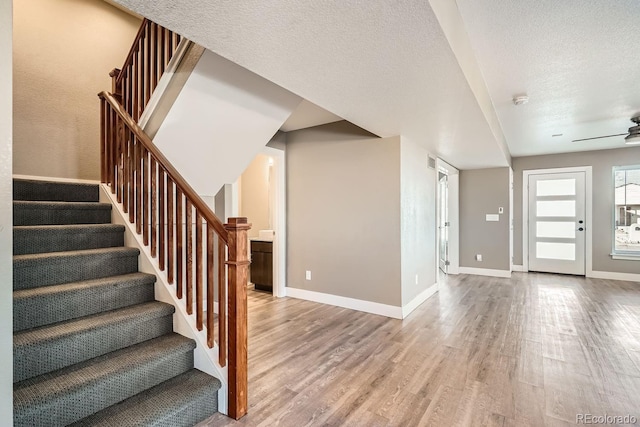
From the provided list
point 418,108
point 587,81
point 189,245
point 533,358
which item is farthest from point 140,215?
point 587,81

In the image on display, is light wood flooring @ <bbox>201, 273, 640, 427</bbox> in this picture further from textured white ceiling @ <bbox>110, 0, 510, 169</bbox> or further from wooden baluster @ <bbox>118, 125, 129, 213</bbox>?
textured white ceiling @ <bbox>110, 0, 510, 169</bbox>

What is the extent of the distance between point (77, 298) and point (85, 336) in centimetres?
29

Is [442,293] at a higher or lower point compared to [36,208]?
lower

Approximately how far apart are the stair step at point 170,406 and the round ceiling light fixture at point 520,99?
12.3ft

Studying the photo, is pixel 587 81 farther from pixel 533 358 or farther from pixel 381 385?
pixel 381 385

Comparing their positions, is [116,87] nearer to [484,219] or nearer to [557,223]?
[484,219]

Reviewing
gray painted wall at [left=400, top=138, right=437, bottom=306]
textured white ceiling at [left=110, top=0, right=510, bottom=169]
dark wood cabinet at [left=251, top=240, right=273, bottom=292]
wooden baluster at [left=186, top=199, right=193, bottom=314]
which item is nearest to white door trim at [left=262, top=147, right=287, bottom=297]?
dark wood cabinet at [left=251, top=240, right=273, bottom=292]

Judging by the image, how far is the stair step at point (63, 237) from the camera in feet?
6.57

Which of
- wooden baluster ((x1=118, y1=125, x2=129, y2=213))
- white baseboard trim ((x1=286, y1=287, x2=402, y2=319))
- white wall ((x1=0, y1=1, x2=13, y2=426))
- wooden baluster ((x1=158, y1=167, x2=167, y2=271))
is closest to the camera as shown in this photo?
white wall ((x1=0, y1=1, x2=13, y2=426))

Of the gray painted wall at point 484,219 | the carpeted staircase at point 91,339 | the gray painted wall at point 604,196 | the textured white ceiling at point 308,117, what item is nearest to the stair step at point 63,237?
the carpeted staircase at point 91,339

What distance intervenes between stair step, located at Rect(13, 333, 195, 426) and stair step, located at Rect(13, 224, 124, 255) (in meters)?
0.93

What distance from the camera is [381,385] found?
7.28 feet

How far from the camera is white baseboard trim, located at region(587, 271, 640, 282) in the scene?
222 inches

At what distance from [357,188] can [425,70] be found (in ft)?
7.09
